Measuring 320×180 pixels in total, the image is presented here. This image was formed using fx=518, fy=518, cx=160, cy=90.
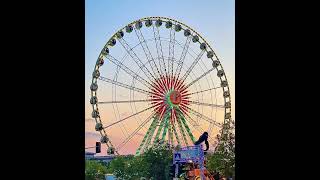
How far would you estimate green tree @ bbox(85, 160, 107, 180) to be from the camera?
1395cm

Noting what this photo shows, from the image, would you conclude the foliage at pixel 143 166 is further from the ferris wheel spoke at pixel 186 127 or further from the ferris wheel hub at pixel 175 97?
the ferris wheel hub at pixel 175 97

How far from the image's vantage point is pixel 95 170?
14.5 meters

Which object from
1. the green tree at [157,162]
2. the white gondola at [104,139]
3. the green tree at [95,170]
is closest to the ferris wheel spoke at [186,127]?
the green tree at [157,162]

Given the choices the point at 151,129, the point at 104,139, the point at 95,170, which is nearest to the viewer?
the point at 104,139

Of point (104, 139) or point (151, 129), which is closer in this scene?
point (104, 139)

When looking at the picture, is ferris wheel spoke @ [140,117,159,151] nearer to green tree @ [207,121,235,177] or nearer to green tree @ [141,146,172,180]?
green tree @ [141,146,172,180]

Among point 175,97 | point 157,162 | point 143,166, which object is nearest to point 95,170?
point 143,166

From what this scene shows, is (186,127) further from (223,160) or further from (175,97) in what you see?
(223,160)

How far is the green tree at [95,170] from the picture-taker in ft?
45.8
